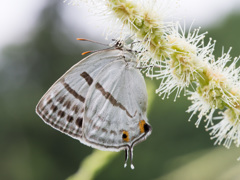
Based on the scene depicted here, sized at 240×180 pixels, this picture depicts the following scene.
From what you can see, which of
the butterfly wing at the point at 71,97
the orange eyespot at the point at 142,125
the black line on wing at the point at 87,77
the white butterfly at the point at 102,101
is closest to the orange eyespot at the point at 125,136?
the white butterfly at the point at 102,101

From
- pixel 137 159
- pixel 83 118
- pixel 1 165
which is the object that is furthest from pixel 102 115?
pixel 1 165

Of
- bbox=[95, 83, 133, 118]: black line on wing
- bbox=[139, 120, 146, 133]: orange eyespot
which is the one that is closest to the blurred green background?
bbox=[139, 120, 146, 133]: orange eyespot

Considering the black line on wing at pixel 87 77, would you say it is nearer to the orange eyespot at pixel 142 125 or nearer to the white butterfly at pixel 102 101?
the white butterfly at pixel 102 101

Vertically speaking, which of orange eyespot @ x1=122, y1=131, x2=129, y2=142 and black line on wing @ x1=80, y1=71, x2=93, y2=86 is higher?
black line on wing @ x1=80, y1=71, x2=93, y2=86

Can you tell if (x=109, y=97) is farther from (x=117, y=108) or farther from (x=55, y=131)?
(x=55, y=131)

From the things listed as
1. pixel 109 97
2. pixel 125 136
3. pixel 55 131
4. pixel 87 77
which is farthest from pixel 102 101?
pixel 55 131

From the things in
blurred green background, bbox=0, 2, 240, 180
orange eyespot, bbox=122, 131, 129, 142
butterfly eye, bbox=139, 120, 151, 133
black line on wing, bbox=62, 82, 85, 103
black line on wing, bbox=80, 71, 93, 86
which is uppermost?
black line on wing, bbox=80, 71, 93, 86

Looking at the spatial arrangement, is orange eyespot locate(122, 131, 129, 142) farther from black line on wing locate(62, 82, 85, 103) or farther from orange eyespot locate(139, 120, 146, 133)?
black line on wing locate(62, 82, 85, 103)
